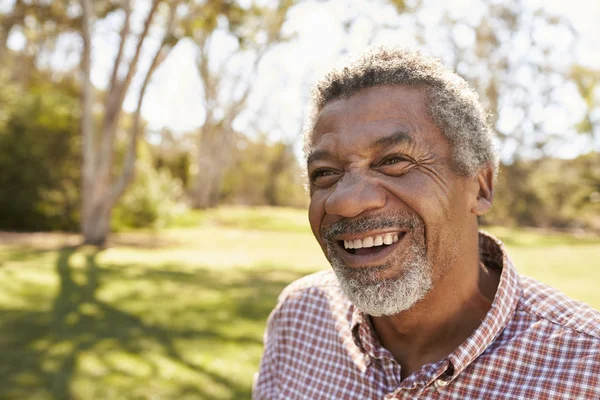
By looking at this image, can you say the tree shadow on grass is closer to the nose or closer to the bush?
the nose

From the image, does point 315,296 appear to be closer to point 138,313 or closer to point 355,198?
point 355,198

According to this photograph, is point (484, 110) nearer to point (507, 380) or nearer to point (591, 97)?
point (507, 380)

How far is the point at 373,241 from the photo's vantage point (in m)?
1.78

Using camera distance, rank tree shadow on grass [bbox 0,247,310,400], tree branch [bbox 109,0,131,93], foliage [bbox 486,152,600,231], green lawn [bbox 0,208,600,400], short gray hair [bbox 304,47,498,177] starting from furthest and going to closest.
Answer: foliage [bbox 486,152,600,231] → tree branch [bbox 109,0,131,93] → green lawn [bbox 0,208,600,400] → tree shadow on grass [bbox 0,247,310,400] → short gray hair [bbox 304,47,498,177]

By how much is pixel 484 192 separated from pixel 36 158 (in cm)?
1416

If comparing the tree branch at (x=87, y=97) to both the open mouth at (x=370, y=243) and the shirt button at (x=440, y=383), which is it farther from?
the shirt button at (x=440, y=383)

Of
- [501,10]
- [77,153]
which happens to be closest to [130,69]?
[77,153]

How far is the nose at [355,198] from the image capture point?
5.67 feet

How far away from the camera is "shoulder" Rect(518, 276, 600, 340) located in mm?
1581

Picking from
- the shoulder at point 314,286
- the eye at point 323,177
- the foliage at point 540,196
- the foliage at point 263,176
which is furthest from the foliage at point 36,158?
the foliage at point 263,176

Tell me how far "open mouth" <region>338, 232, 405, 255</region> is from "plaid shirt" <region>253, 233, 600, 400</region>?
0.31 m

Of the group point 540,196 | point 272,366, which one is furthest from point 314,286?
point 540,196

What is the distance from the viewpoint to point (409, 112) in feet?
5.92

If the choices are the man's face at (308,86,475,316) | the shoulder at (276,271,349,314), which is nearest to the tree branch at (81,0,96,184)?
the shoulder at (276,271,349,314)
